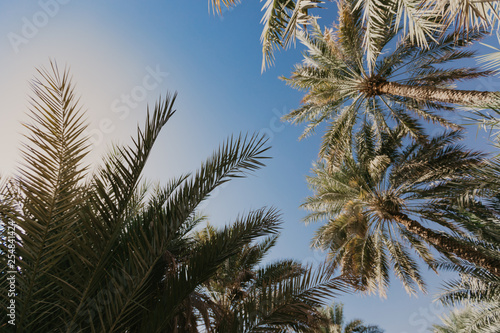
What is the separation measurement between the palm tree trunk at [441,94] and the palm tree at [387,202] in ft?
8.21

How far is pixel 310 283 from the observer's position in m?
3.54

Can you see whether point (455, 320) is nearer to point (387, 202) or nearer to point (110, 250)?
point (387, 202)

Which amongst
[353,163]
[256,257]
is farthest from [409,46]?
[256,257]

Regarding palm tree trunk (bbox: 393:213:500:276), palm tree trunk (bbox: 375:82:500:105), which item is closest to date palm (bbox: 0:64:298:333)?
palm tree trunk (bbox: 375:82:500:105)

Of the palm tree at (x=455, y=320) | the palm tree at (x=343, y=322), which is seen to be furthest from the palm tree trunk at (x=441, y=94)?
the palm tree at (x=343, y=322)

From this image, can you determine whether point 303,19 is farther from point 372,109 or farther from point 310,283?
point 372,109

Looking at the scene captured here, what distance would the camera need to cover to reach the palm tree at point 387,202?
9.39 m

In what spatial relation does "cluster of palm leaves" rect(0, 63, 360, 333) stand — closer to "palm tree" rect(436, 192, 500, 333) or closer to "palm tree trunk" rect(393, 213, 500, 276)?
"palm tree trunk" rect(393, 213, 500, 276)

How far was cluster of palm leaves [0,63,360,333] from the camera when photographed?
2381mm

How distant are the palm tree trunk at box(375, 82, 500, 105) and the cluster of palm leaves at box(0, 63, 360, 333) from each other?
4.56m

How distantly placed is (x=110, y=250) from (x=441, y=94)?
23.3 feet

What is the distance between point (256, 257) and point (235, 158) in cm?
676

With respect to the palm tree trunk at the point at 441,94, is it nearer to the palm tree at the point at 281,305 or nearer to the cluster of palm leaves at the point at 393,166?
the cluster of palm leaves at the point at 393,166

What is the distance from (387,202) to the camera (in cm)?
1075
